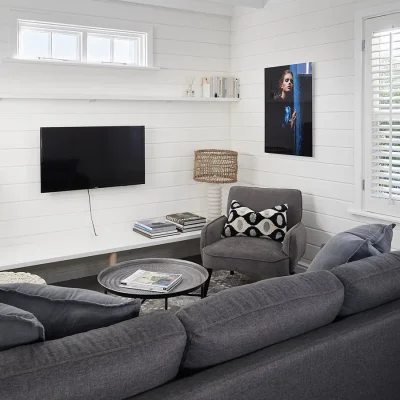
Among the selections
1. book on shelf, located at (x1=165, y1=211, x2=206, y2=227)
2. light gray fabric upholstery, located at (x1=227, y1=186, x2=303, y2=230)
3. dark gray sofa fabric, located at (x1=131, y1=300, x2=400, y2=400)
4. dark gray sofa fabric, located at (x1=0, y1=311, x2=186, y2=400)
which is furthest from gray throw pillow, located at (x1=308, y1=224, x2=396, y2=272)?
book on shelf, located at (x1=165, y1=211, x2=206, y2=227)

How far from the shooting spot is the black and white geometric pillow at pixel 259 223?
4379 mm

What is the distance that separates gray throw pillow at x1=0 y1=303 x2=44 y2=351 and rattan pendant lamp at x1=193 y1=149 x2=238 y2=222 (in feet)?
12.1

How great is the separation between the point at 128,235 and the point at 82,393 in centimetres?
343

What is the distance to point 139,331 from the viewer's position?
4.99 ft

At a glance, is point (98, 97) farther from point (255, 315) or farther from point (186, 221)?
point (255, 315)

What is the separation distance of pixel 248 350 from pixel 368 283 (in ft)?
2.00

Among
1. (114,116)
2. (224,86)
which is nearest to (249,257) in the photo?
(114,116)

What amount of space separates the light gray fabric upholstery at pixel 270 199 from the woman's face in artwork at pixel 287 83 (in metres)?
0.91

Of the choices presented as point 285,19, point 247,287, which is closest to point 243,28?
point 285,19

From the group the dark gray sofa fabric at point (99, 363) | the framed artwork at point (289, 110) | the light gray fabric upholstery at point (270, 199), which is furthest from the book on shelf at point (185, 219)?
the dark gray sofa fabric at point (99, 363)

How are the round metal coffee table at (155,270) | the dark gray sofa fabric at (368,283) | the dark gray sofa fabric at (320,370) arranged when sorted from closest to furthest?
the dark gray sofa fabric at (320,370) → the dark gray sofa fabric at (368,283) → the round metal coffee table at (155,270)

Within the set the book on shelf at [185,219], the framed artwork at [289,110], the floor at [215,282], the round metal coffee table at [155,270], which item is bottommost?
the floor at [215,282]

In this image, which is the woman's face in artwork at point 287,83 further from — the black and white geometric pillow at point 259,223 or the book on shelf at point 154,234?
the book on shelf at point 154,234

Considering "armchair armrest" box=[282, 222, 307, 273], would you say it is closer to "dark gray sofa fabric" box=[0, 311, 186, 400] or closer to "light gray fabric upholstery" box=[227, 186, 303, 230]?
"light gray fabric upholstery" box=[227, 186, 303, 230]
